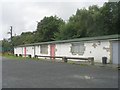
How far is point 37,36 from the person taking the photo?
7981 centimetres

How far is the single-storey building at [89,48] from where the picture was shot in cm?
3020

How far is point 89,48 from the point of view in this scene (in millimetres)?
35000

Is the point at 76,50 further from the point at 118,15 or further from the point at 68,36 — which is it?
the point at 68,36

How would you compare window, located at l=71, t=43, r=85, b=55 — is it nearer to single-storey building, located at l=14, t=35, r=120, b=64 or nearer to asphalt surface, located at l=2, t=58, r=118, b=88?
single-storey building, located at l=14, t=35, r=120, b=64

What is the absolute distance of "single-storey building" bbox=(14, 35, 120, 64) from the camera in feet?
99.1

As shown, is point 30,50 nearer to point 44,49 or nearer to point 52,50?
point 44,49

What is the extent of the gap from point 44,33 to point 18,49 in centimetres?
1045

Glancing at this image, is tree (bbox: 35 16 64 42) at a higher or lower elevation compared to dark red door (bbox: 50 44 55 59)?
higher

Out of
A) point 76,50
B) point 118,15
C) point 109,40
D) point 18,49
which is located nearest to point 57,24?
point 18,49

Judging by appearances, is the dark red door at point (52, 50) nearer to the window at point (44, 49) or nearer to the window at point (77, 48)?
the window at point (44, 49)

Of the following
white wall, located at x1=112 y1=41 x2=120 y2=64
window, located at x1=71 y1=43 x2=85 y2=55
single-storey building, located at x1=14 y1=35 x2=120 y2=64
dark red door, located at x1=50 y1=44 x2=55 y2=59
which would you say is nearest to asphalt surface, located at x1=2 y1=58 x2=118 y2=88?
white wall, located at x1=112 y1=41 x2=120 y2=64

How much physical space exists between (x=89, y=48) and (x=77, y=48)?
3411 mm

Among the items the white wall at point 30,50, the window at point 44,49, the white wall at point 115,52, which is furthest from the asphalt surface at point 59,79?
→ the white wall at point 30,50

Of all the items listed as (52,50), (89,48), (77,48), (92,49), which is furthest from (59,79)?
(52,50)
